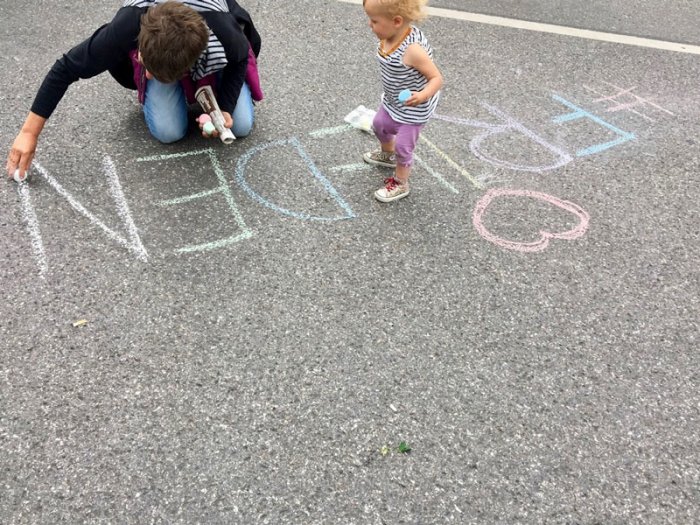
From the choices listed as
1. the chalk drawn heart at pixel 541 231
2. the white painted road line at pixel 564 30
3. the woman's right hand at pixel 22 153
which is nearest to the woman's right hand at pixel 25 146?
the woman's right hand at pixel 22 153

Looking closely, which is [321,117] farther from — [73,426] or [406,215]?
[73,426]

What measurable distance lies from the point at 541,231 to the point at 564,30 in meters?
2.92

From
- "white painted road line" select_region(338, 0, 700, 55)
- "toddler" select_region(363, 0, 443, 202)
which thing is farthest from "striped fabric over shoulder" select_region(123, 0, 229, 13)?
"white painted road line" select_region(338, 0, 700, 55)

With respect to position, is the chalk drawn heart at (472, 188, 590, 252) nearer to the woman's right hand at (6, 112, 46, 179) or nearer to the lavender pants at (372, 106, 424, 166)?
the lavender pants at (372, 106, 424, 166)

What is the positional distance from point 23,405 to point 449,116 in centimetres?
264

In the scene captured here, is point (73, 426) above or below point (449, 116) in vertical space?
below

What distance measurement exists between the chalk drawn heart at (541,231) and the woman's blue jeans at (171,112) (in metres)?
1.28

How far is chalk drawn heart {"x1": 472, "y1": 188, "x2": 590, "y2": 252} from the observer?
8.43 ft

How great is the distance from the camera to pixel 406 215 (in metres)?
2.67

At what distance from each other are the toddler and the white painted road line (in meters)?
2.56

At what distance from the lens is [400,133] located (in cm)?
259

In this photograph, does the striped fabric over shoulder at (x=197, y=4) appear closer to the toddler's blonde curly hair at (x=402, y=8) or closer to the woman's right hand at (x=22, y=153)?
the woman's right hand at (x=22, y=153)

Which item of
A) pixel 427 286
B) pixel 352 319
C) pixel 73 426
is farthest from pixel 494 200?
pixel 73 426

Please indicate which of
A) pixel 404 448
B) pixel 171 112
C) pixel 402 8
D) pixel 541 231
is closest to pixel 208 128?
pixel 171 112
